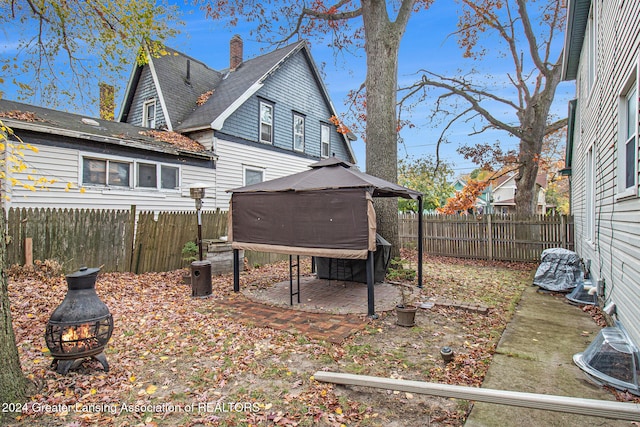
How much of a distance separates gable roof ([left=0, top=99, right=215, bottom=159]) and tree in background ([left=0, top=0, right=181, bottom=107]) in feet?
5.15

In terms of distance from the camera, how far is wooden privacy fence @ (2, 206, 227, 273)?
253 inches

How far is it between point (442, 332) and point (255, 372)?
2.58m

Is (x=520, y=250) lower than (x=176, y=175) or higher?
lower

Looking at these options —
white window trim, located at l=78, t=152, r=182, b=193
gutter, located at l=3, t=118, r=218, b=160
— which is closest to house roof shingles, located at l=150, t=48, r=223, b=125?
gutter, located at l=3, t=118, r=218, b=160

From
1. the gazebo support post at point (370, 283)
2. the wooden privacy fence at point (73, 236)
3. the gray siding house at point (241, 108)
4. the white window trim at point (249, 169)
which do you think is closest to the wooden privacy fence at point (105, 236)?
the wooden privacy fence at point (73, 236)

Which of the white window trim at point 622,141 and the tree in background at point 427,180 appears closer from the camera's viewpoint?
the white window trim at point 622,141

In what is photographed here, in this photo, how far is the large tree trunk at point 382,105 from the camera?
26.5ft

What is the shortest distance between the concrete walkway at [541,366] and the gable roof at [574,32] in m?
6.28

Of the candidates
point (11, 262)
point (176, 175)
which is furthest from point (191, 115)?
point (11, 262)

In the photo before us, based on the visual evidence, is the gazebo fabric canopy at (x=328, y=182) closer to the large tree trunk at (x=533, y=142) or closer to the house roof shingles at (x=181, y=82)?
the house roof shingles at (x=181, y=82)

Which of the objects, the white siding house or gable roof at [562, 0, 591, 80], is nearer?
gable roof at [562, 0, 591, 80]

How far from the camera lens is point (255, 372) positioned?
131 inches

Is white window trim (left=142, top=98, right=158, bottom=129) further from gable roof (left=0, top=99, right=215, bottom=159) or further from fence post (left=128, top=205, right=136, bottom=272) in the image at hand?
fence post (left=128, top=205, right=136, bottom=272)

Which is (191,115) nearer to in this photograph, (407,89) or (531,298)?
(407,89)
